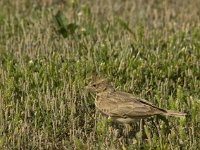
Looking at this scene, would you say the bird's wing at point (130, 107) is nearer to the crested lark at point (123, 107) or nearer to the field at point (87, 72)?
the crested lark at point (123, 107)

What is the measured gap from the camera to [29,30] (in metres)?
10.7

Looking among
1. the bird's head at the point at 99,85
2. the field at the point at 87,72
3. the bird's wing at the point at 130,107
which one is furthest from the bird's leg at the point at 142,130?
the bird's head at the point at 99,85

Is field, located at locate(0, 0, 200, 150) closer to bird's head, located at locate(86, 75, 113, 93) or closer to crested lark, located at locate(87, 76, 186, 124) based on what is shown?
crested lark, located at locate(87, 76, 186, 124)

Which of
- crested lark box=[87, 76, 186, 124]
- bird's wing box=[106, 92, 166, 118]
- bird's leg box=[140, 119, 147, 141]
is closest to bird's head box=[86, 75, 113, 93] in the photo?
crested lark box=[87, 76, 186, 124]

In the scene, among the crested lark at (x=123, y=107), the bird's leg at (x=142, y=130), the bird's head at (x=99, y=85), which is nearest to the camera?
the crested lark at (x=123, y=107)

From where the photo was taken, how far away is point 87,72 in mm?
8594

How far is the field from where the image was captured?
6863 millimetres

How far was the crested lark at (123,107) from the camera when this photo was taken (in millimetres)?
6801

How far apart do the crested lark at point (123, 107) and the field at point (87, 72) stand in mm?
139

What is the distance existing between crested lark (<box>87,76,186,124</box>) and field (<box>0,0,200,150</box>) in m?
0.14

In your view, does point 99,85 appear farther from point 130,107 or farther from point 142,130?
point 142,130

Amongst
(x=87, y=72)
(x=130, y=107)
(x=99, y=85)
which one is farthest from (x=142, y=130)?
(x=87, y=72)

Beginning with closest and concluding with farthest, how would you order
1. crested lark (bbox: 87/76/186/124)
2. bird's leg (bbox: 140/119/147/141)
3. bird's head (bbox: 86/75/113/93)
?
crested lark (bbox: 87/76/186/124) < bird's leg (bbox: 140/119/147/141) < bird's head (bbox: 86/75/113/93)

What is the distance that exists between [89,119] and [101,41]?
2657 mm
